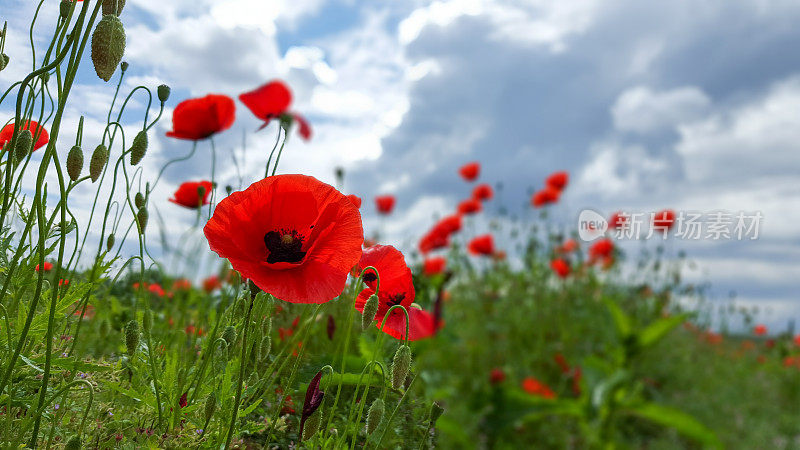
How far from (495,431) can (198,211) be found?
1.60 metres

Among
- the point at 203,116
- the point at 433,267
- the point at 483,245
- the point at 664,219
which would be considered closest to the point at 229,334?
the point at 203,116

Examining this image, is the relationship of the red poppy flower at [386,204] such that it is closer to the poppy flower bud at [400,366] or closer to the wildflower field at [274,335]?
the wildflower field at [274,335]

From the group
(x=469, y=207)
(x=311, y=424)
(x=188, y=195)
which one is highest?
(x=469, y=207)

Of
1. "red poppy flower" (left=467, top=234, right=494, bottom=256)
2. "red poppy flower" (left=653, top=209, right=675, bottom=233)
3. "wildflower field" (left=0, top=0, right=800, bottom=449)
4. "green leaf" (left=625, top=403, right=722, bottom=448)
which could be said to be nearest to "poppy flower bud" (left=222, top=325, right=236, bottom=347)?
"wildflower field" (left=0, top=0, right=800, bottom=449)

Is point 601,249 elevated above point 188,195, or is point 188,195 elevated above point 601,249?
point 601,249

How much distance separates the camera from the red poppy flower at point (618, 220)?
10.5 feet

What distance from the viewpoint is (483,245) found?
11.5 ft

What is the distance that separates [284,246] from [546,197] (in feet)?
10.2

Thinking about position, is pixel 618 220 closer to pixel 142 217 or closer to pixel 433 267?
pixel 433 267

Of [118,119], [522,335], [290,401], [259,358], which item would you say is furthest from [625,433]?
[118,119]

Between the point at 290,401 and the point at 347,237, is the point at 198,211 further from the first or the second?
the point at 347,237

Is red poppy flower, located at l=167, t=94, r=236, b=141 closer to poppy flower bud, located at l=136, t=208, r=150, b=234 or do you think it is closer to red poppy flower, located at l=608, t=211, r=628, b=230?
poppy flower bud, located at l=136, t=208, r=150, b=234

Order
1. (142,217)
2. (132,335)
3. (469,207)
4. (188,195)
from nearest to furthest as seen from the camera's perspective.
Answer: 1. (132,335)
2. (142,217)
3. (188,195)
4. (469,207)

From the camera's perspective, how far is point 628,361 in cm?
253
